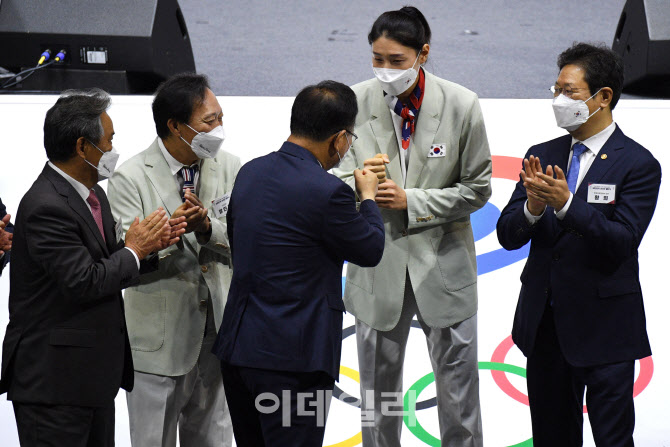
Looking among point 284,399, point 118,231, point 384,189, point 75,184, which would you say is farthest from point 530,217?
point 75,184

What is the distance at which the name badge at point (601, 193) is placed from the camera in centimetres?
268

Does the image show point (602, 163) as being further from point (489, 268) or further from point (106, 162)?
point (106, 162)

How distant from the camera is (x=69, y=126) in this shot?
252 cm

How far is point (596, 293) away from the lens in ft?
8.97

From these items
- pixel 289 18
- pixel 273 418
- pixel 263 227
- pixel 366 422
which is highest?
pixel 289 18

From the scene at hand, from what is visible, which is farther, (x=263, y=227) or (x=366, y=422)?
(x=366, y=422)

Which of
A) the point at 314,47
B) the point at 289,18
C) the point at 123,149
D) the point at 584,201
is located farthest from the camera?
the point at 289,18

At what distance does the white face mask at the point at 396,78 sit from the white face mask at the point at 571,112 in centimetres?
51

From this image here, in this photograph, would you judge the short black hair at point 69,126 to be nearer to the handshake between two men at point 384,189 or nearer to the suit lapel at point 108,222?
the suit lapel at point 108,222

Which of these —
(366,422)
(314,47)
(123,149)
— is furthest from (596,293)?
(314,47)

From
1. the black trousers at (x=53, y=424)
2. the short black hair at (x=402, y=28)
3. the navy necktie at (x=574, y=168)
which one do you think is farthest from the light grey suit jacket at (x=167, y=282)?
the navy necktie at (x=574, y=168)

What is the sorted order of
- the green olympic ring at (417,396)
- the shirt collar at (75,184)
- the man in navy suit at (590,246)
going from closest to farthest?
the shirt collar at (75,184), the man in navy suit at (590,246), the green olympic ring at (417,396)

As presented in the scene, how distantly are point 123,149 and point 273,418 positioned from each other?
211cm

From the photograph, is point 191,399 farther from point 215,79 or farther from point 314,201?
point 215,79
